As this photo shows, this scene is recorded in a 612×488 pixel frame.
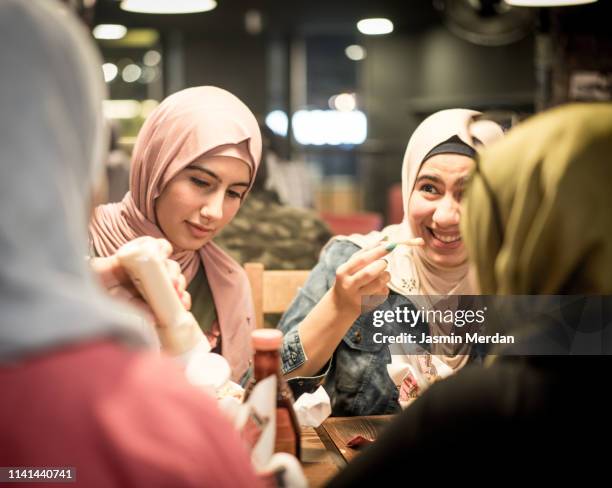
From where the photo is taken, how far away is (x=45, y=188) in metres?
0.77

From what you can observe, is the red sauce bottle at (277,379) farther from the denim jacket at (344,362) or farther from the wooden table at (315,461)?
the denim jacket at (344,362)

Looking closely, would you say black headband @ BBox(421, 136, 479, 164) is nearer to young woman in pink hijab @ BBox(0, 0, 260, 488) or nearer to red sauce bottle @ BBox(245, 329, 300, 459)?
red sauce bottle @ BBox(245, 329, 300, 459)

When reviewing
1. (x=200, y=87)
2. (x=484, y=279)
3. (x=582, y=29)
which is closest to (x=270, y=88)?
(x=582, y=29)

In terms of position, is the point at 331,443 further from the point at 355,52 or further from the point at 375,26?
the point at 355,52

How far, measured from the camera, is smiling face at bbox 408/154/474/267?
180cm

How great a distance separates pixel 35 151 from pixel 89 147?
0.10m

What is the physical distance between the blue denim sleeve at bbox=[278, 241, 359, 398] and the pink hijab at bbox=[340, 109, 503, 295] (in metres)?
0.12

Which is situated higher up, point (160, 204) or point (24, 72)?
point (24, 72)

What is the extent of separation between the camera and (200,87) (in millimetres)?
1731

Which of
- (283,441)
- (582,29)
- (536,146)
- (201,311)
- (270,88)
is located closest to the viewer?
(536,146)

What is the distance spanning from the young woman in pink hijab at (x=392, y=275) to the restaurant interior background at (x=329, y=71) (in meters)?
7.18

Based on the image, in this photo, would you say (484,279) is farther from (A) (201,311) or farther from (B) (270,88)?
(B) (270,88)

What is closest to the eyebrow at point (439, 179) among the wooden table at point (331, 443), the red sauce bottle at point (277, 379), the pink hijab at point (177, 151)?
the pink hijab at point (177, 151)

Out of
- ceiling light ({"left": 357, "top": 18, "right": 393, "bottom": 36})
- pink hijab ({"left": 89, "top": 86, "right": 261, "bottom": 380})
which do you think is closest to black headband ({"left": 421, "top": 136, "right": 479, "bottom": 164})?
pink hijab ({"left": 89, "top": 86, "right": 261, "bottom": 380})
